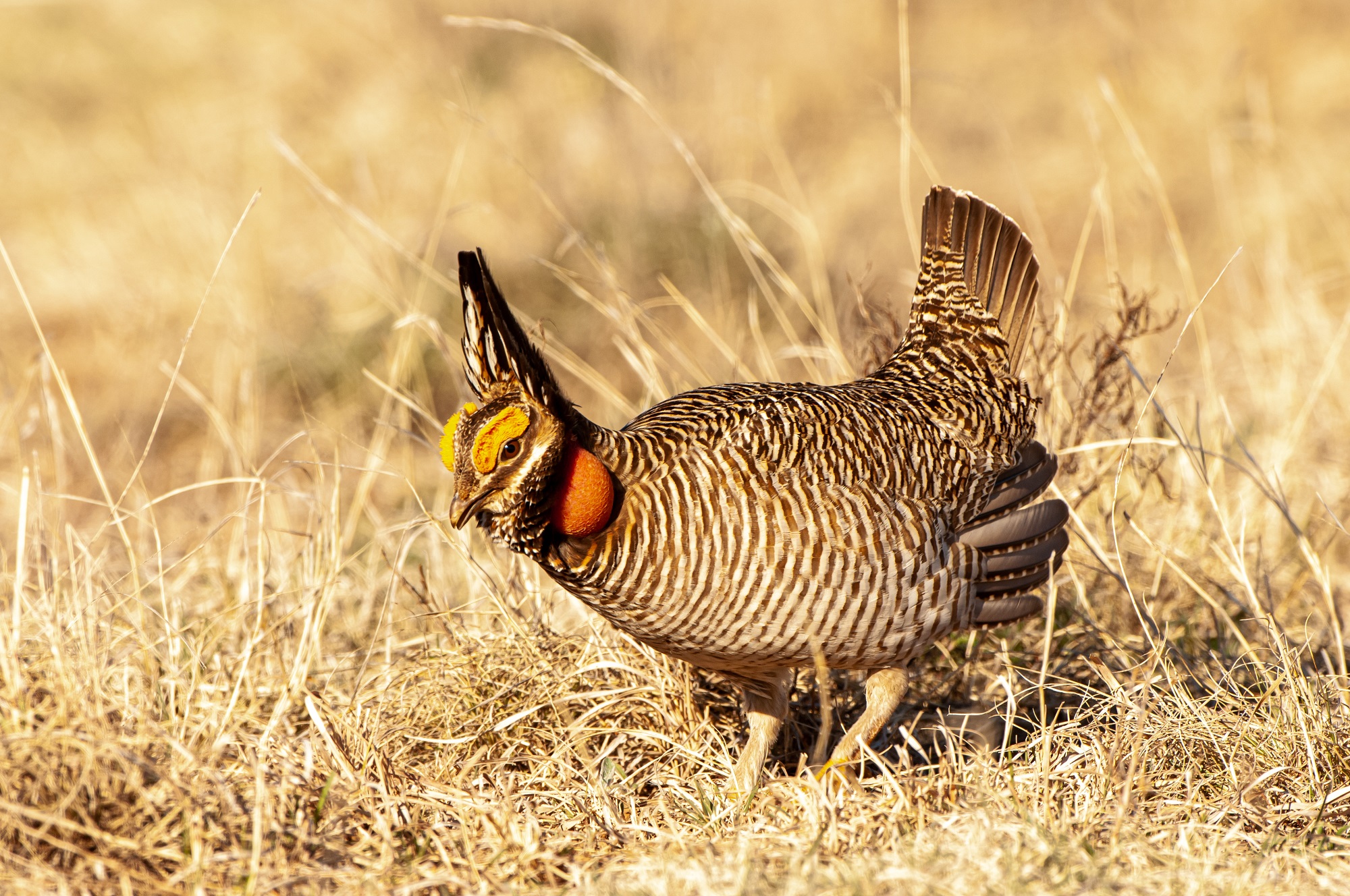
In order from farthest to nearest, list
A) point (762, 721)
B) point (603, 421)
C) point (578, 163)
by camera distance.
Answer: point (578, 163) → point (603, 421) → point (762, 721)

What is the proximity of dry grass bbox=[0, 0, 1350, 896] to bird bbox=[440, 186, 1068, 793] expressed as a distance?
0.26 metres

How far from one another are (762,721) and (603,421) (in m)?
2.77

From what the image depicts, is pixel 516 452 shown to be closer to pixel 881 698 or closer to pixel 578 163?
pixel 881 698

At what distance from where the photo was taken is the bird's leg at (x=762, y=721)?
3395 mm

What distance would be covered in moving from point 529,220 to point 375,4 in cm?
326

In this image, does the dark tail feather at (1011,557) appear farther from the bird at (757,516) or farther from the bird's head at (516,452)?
the bird's head at (516,452)

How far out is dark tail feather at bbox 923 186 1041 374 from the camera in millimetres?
3830

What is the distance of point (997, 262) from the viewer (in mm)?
3848

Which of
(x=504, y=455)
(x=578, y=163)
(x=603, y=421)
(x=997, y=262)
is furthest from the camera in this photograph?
(x=578, y=163)

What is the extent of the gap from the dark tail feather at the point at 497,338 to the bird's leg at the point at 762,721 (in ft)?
3.34

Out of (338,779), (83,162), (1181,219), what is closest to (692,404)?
(338,779)

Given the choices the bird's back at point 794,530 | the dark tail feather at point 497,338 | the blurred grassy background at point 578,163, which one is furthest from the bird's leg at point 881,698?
the blurred grassy background at point 578,163

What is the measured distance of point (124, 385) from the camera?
6891 mm

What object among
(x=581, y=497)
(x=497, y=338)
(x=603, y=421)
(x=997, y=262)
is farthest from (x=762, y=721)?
(x=603, y=421)
